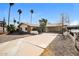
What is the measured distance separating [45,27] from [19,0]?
2.13ft

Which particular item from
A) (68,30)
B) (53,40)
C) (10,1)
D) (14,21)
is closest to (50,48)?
(53,40)

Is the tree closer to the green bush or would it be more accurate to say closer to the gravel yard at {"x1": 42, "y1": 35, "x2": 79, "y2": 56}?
the gravel yard at {"x1": 42, "y1": 35, "x2": 79, "y2": 56}

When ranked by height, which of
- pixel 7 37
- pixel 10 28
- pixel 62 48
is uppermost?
pixel 10 28

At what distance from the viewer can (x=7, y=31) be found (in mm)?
3906

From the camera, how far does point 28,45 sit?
3.87 m

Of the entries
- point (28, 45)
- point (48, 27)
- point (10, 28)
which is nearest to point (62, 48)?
point (48, 27)

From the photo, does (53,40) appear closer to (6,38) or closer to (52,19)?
(52,19)

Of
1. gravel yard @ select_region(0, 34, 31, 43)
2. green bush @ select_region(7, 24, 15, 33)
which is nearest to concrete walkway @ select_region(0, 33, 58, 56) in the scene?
gravel yard @ select_region(0, 34, 31, 43)

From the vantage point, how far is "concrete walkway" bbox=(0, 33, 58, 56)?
12.3 feet

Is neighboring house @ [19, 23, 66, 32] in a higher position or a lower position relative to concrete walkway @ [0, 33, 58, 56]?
higher

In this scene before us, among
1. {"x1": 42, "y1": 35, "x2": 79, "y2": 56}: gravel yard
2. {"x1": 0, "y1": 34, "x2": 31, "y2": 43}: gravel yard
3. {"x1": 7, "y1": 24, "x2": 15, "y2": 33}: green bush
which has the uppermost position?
{"x1": 7, "y1": 24, "x2": 15, "y2": 33}: green bush

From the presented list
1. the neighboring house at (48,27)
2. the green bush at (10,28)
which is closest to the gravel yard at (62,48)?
the neighboring house at (48,27)

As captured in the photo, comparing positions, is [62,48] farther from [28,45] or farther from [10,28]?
[10,28]

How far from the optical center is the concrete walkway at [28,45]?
3.76 m
